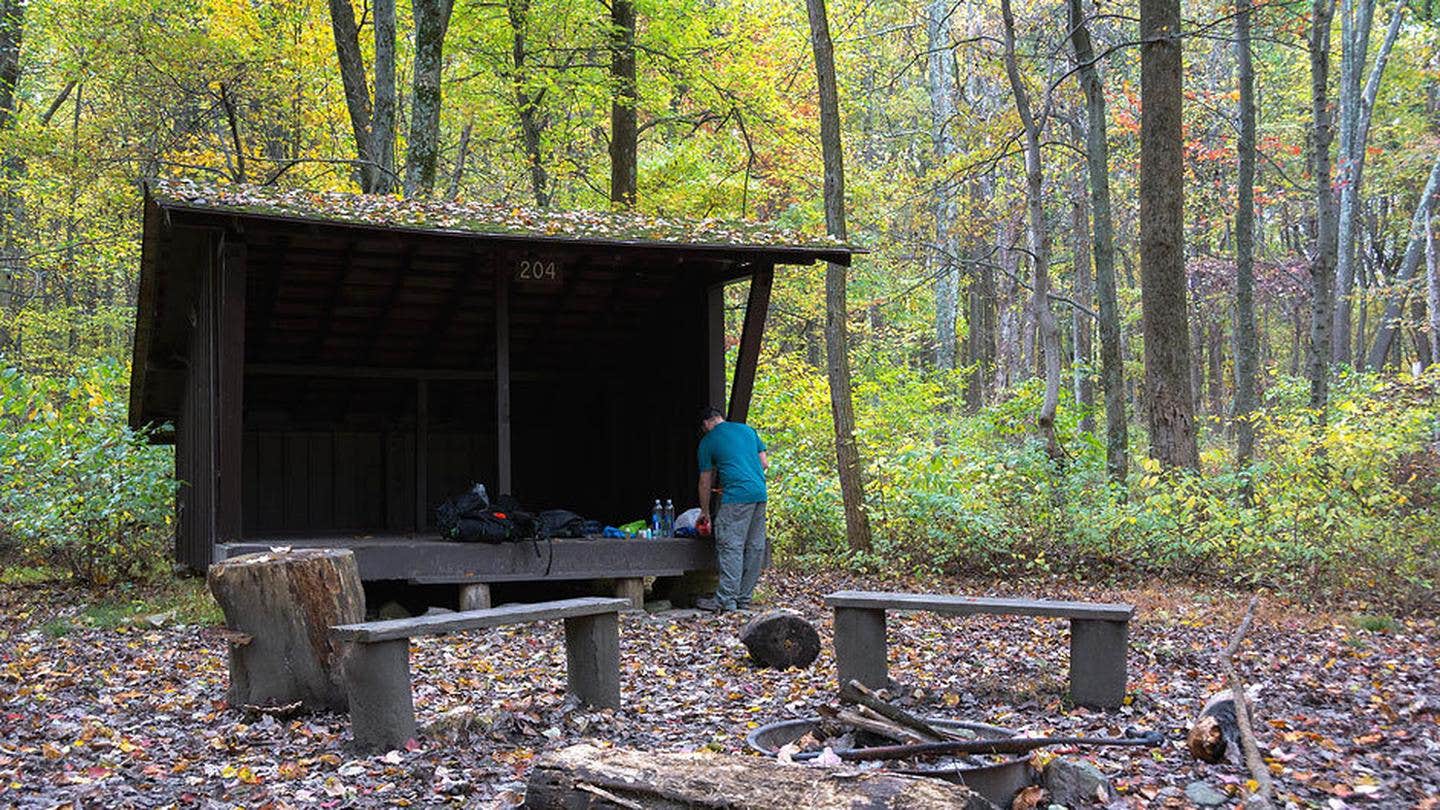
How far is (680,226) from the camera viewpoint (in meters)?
11.3

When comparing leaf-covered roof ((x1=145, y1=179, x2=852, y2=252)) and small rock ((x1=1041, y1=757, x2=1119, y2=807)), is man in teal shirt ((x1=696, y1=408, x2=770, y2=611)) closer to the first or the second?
leaf-covered roof ((x1=145, y1=179, x2=852, y2=252))

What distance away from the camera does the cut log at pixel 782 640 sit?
8.11m

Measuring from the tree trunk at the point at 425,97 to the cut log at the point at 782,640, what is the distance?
1050cm

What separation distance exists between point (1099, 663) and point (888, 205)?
1987cm

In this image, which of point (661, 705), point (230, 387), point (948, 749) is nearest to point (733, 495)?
point (661, 705)

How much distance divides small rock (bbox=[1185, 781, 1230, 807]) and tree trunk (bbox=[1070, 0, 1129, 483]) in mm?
11819

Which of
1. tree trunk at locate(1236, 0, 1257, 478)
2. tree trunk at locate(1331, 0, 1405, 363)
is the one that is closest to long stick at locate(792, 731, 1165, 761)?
tree trunk at locate(1236, 0, 1257, 478)

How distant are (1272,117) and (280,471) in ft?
94.9

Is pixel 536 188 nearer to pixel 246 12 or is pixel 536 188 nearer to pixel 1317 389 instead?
pixel 246 12

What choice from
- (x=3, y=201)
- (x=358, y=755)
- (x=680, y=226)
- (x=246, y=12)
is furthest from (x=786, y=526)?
(x=3, y=201)

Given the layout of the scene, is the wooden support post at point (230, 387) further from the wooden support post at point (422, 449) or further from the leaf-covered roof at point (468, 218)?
the wooden support post at point (422, 449)

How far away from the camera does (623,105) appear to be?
1919cm

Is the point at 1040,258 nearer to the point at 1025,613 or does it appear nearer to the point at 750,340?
the point at 750,340

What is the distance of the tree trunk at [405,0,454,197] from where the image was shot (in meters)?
16.9
